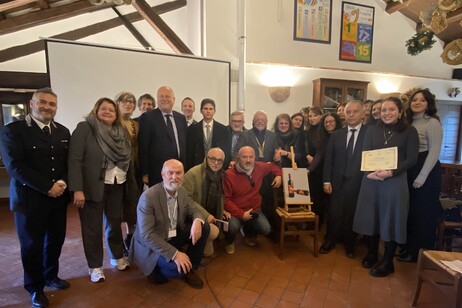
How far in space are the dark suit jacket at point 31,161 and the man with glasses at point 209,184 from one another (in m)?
1.03

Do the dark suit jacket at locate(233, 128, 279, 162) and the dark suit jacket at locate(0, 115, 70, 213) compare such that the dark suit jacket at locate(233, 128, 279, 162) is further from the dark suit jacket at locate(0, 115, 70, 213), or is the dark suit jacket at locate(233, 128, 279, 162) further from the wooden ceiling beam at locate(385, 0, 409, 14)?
the wooden ceiling beam at locate(385, 0, 409, 14)

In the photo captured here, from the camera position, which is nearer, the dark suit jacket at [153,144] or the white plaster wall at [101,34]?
the dark suit jacket at [153,144]

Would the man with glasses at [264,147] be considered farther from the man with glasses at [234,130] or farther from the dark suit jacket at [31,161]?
the dark suit jacket at [31,161]

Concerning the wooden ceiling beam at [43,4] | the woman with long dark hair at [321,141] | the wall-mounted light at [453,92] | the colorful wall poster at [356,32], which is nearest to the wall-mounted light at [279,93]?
the colorful wall poster at [356,32]

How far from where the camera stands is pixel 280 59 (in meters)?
4.91

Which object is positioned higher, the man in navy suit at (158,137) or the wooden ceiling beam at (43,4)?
the wooden ceiling beam at (43,4)

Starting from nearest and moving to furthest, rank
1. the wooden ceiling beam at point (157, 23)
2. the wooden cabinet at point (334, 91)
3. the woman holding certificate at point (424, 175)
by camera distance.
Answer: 1. the woman holding certificate at point (424, 175)
2. the wooden ceiling beam at point (157, 23)
3. the wooden cabinet at point (334, 91)

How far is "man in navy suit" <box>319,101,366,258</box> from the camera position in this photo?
2531 mm

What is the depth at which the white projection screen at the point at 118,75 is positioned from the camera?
3119mm

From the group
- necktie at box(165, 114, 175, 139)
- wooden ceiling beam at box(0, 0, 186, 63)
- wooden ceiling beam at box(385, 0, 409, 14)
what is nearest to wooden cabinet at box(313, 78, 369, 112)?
wooden ceiling beam at box(385, 0, 409, 14)

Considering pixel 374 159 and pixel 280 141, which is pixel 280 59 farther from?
pixel 374 159

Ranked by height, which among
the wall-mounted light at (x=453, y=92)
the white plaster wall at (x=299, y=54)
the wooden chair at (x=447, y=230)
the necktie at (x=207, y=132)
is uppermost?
the white plaster wall at (x=299, y=54)

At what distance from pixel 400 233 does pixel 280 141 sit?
1.50 meters

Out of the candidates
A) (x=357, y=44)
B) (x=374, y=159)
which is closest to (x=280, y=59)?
(x=357, y=44)
